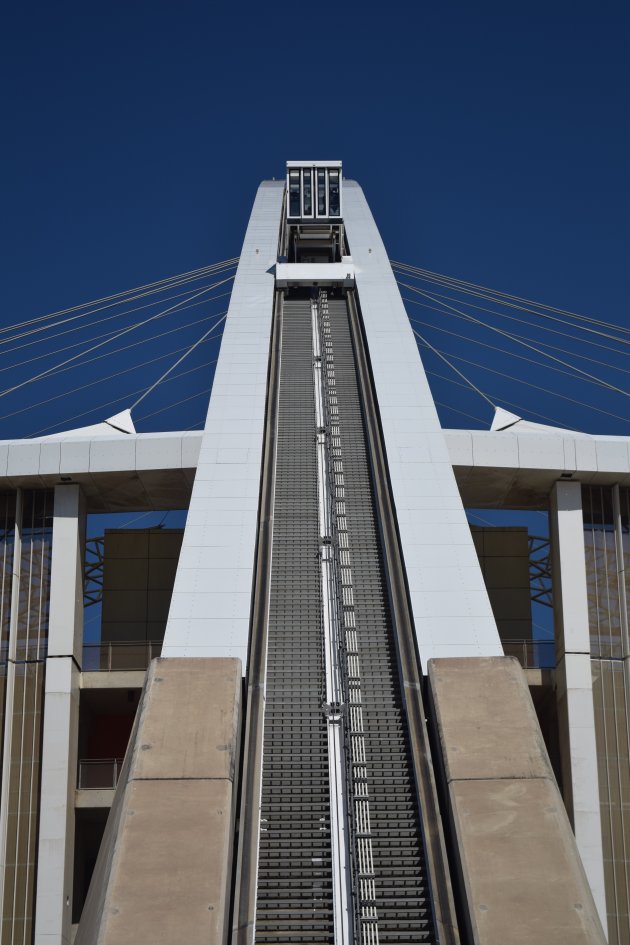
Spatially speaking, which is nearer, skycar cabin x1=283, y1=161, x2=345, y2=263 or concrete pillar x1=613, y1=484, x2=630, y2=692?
Answer: concrete pillar x1=613, y1=484, x2=630, y2=692

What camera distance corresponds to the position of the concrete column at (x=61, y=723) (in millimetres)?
19875

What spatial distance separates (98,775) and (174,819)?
9.78 meters

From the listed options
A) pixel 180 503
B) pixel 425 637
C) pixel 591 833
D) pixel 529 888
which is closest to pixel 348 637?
pixel 425 637

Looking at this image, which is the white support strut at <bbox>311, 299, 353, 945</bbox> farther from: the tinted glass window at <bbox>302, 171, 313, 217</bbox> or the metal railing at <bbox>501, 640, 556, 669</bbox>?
the tinted glass window at <bbox>302, 171, 313, 217</bbox>

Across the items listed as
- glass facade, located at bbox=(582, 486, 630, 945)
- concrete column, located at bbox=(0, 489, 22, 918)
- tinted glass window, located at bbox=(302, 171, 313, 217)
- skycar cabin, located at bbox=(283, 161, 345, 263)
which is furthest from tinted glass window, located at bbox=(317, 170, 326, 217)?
concrete column, located at bbox=(0, 489, 22, 918)

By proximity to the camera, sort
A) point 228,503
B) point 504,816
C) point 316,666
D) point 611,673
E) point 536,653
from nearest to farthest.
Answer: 1. point 504,816
2. point 316,666
3. point 228,503
4. point 611,673
5. point 536,653

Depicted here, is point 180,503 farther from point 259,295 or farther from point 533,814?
point 533,814

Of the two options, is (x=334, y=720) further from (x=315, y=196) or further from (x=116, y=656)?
(x=315, y=196)

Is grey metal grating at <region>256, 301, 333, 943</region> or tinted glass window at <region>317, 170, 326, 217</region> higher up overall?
tinted glass window at <region>317, 170, 326, 217</region>

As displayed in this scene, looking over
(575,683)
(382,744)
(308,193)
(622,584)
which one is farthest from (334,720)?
(308,193)

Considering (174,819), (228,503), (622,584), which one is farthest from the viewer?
(622,584)

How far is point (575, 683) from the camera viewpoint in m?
21.4

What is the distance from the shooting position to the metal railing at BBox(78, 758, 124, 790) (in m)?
20.9

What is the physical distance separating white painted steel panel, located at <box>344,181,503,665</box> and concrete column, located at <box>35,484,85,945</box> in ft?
18.7
